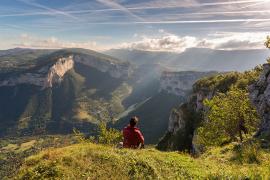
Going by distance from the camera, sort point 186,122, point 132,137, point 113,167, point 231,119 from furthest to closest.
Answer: point 186,122, point 231,119, point 132,137, point 113,167

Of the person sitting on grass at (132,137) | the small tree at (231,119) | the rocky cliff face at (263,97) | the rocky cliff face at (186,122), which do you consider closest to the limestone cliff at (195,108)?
the rocky cliff face at (186,122)

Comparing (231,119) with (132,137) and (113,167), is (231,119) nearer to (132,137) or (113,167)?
(132,137)

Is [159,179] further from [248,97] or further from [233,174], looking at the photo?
[248,97]

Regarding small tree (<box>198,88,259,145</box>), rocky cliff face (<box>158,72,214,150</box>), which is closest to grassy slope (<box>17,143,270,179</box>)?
small tree (<box>198,88,259,145</box>)

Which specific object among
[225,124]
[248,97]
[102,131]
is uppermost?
[248,97]

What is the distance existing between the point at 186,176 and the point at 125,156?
4044 mm

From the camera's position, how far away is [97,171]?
733 inches

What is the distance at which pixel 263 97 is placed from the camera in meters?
47.7

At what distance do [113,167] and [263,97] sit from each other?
34.4m

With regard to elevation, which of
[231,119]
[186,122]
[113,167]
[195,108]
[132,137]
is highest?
[132,137]

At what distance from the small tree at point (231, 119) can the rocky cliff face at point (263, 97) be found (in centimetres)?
189

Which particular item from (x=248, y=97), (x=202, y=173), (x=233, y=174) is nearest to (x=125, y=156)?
(x=202, y=173)

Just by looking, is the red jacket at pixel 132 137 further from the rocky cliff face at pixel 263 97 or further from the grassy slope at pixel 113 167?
the rocky cliff face at pixel 263 97

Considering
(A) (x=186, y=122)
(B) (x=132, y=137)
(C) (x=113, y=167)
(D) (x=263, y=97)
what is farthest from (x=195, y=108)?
(C) (x=113, y=167)
